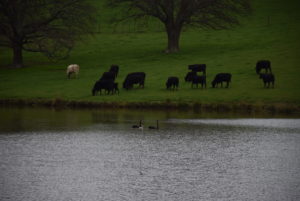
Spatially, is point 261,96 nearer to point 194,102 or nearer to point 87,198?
point 194,102

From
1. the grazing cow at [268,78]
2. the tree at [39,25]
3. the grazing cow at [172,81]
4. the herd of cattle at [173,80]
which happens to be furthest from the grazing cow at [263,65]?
the tree at [39,25]

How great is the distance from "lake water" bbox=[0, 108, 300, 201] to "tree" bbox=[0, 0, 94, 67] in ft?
65.5

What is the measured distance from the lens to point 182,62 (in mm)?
55781

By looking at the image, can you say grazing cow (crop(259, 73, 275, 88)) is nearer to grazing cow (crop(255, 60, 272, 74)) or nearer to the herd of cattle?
the herd of cattle

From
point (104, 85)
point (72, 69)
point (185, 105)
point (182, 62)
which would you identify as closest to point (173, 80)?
point (185, 105)

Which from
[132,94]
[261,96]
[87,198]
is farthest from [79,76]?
[87,198]

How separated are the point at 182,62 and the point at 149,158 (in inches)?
1252

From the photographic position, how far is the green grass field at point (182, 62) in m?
42.7

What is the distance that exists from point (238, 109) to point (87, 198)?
75.4 ft

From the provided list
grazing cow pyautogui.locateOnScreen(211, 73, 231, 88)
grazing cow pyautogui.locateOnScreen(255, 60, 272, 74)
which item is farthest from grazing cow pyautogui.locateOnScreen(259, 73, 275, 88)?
grazing cow pyautogui.locateOnScreen(255, 60, 272, 74)

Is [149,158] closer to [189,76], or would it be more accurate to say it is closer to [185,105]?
[185,105]

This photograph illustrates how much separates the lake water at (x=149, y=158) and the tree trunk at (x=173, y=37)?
24.2 m

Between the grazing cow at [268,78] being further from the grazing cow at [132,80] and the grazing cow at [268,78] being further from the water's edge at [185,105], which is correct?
the grazing cow at [132,80]

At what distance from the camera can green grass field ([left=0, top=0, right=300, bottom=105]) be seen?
140 feet
